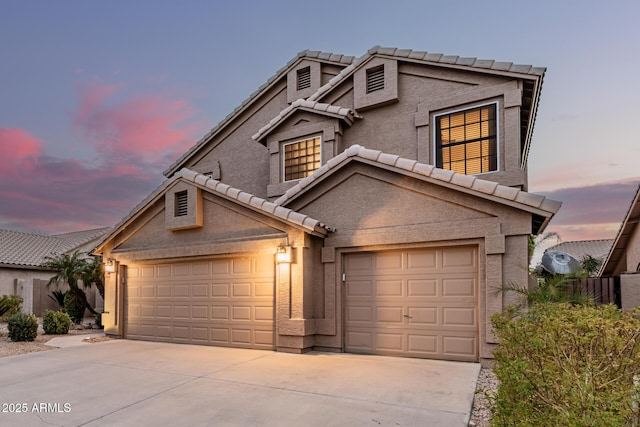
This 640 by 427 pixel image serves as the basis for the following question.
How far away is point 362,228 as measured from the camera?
925 centimetres

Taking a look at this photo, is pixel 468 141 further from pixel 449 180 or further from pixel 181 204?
pixel 181 204

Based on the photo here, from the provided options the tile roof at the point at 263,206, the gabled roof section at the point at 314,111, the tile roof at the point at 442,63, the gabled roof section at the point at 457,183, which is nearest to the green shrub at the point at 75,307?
the tile roof at the point at 263,206

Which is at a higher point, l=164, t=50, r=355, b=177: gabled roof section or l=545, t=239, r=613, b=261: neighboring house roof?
l=164, t=50, r=355, b=177: gabled roof section

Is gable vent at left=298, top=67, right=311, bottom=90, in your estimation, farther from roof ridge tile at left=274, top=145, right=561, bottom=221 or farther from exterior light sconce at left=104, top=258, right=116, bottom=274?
exterior light sconce at left=104, top=258, right=116, bottom=274

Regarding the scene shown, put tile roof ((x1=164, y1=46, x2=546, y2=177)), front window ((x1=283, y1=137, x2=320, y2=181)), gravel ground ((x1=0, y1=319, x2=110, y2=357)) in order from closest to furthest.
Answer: gravel ground ((x1=0, y1=319, x2=110, y2=357)) < tile roof ((x1=164, y1=46, x2=546, y2=177)) < front window ((x1=283, y1=137, x2=320, y2=181))

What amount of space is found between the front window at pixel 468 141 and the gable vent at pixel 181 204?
Answer: 7498 millimetres

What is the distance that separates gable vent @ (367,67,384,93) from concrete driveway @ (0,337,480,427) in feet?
26.6

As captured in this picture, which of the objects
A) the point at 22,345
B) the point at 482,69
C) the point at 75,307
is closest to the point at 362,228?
the point at 482,69

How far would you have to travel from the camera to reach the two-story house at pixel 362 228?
820 centimetres

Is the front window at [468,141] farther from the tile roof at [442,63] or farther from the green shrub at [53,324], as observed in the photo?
the green shrub at [53,324]

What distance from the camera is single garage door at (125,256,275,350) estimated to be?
987 centimetres

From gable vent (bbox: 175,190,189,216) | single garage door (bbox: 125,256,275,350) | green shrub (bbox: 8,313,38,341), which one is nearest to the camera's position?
single garage door (bbox: 125,256,275,350)

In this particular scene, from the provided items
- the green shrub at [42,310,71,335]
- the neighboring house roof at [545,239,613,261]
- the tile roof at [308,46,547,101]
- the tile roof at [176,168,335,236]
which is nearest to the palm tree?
the green shrub at [42,310,71,335]

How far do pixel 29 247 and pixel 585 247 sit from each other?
42428 mm
